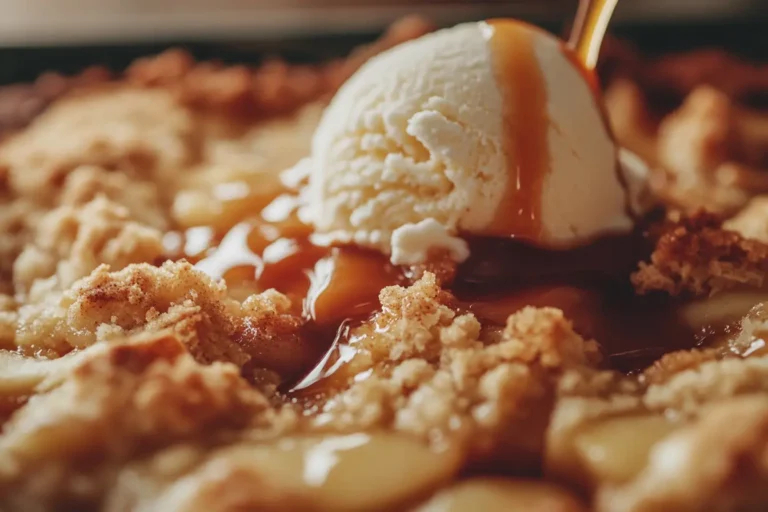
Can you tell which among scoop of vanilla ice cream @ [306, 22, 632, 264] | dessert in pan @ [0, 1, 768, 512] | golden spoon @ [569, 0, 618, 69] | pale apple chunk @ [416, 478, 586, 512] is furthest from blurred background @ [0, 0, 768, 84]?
pale apple chunk @ [416, 478, 586, 512]

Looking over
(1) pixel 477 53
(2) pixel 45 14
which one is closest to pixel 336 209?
(1) pixel 477 53

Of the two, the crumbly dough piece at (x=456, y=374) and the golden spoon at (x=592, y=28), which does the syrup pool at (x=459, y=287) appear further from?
the golden spoon at (x=592, y=28)

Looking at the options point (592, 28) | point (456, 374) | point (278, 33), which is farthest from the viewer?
point (278, 33)

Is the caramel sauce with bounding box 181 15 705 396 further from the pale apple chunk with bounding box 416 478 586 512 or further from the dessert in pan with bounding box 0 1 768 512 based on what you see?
the pale apple chunk with bounding box 416 478 586 512

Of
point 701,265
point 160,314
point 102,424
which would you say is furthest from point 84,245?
point 701,265

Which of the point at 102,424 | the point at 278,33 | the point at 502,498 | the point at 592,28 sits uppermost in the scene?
the point at 592,28

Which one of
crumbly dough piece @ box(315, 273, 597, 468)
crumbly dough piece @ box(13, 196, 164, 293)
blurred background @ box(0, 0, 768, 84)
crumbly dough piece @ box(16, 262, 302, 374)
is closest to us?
crumbly dough piece @ box(315, 273, 597, 468)

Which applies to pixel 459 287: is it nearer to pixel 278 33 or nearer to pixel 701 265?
pixel 701 265
